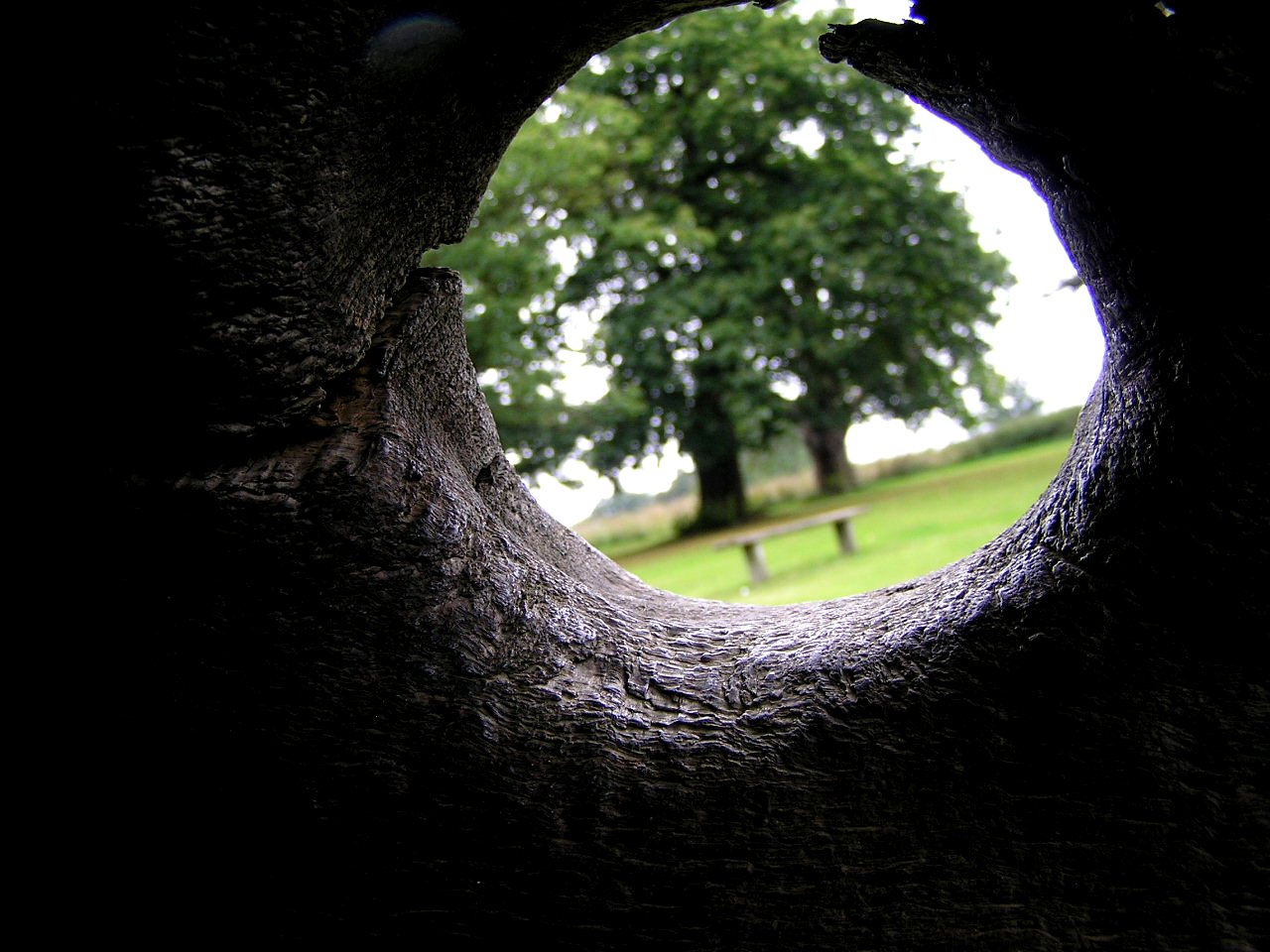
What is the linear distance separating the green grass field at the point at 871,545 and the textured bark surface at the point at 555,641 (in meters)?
3.86

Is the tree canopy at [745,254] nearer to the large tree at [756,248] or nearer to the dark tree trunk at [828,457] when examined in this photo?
the large tree at [756,248]

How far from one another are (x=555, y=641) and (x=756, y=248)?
61.4ft

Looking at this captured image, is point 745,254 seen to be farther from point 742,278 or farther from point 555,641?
point 555,641

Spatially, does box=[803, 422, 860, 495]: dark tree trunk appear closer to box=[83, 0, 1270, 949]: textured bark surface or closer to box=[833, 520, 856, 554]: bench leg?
box=[833, 520, 856, 554]: bench leg

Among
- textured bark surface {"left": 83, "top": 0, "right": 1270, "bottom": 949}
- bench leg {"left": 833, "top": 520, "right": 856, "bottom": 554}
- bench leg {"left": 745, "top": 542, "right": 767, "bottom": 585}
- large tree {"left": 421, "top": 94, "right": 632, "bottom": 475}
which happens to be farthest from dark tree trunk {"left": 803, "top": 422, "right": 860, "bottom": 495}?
textured bark surface {"left": 83, "top": 0, "right": 1270, "bottom": 949}

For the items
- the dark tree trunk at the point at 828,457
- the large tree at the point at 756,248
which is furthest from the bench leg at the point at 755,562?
the dark tree trunk at the point at 828,457

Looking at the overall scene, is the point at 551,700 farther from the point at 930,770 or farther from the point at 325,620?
the point at 930,770

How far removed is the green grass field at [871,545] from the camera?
9961mm

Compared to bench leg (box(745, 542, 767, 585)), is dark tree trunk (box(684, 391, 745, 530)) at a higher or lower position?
higher

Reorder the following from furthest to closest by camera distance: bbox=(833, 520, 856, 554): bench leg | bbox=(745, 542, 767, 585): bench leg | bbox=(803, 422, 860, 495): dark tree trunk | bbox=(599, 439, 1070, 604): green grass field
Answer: bbox=(803, 422, 860, 495): dark tree trunk → bbox=(833, 520, 856, 554): bench leg → bbox=(745, 542, 767, 585): bench leg → bbox=(599, 439, 1070, 604): green grass field

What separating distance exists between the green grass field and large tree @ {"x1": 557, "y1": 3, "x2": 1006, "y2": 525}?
101 inches

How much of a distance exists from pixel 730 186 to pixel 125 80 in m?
20.9

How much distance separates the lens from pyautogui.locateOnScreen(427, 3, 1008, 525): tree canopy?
19.3 meters

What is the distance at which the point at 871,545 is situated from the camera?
12539mm
